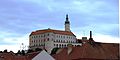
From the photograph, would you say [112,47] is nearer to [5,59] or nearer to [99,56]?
[99,56]

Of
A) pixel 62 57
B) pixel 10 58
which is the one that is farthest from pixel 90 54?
pixel 10 58

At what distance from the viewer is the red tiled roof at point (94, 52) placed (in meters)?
70.8

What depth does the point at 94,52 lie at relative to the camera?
7175 centimetres

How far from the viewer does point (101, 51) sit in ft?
238

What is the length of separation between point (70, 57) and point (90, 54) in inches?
154

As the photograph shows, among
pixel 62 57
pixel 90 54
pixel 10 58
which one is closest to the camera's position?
pixel 90 54

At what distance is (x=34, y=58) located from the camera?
7919 cm

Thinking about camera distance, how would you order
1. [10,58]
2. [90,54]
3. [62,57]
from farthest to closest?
[10,58] < [62,57] < [90,54]

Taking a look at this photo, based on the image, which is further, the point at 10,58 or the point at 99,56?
the point at 10,58

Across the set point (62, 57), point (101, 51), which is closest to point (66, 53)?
point (62, 57)

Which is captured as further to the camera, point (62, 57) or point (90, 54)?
point (62, 57)

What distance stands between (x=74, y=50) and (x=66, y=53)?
82.4 inches

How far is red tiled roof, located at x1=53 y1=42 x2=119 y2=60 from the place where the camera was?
70812 mm

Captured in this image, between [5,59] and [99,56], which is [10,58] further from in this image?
[99,56]
